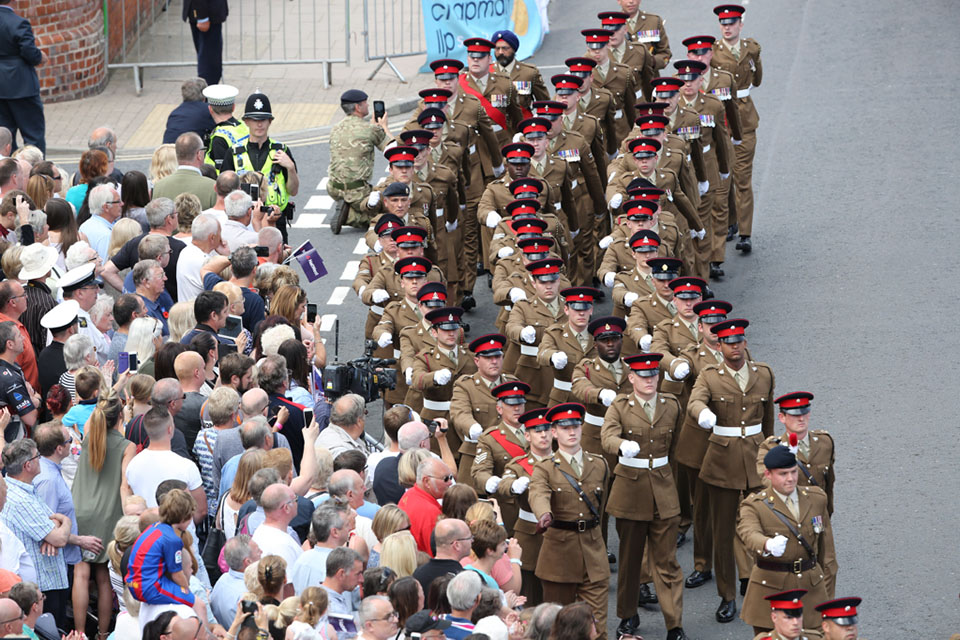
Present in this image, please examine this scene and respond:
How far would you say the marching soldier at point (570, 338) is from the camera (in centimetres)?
1123

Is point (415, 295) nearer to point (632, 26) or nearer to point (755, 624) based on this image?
point (755, 624)

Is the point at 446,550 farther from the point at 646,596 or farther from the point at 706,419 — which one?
the point at 646,596

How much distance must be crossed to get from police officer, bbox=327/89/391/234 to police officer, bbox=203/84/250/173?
5.67ft

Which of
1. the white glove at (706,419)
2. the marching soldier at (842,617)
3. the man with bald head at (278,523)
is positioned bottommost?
the white glove at (706,419)

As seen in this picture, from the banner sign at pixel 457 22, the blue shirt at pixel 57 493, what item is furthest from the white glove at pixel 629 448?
the banner sign at pixel 457 22

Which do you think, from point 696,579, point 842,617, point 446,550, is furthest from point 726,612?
point 446,550

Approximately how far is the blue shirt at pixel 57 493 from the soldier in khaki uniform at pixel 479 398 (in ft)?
9.09

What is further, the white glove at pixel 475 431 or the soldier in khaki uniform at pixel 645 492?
the white glove at pixel 475 431

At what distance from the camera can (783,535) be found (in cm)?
950

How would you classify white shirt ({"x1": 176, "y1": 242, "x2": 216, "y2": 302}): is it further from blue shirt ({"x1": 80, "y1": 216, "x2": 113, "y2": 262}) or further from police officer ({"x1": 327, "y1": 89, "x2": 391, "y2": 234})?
police officer ({"x1": 327, "y1": 89, "x2": 391, "y2": 234})

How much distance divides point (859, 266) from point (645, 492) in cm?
559

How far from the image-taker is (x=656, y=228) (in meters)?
12.9

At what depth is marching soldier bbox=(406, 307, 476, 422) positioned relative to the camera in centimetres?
1112

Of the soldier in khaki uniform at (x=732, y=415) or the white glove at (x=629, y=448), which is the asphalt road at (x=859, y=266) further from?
the white glove at (x=629, y=448)
